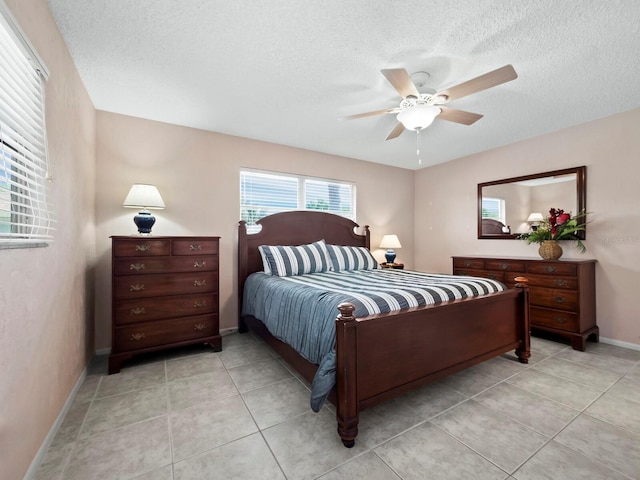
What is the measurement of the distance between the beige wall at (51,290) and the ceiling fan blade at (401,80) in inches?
71.9

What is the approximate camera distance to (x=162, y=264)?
2.56 m

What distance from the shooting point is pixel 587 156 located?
3129mm

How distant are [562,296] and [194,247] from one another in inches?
150

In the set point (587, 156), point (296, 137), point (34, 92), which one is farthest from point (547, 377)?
point (34, 92)

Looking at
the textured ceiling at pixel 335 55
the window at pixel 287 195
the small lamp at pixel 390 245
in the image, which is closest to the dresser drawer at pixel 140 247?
the window at pixel 287 195

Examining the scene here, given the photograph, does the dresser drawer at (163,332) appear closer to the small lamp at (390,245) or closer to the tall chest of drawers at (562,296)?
the small lamp at (390,245)

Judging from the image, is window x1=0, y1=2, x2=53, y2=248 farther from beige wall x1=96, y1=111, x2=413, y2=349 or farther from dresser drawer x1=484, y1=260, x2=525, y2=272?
dresser drawer x1=484, y1=260, x2=525, y2=272

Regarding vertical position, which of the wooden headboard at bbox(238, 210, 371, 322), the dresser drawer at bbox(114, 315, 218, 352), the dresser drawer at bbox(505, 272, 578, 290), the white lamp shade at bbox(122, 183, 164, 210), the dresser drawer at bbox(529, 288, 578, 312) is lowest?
the dresser drawer at bbox(114, 315, 218, 352)

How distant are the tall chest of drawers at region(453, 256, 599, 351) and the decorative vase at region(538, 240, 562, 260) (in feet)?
0.60

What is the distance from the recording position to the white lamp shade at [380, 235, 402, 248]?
4398 millimetres

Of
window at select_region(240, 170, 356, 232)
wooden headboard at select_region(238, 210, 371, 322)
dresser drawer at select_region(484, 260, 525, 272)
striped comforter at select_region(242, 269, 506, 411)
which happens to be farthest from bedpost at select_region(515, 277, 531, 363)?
window at select_region(240, 170, 356, 232)

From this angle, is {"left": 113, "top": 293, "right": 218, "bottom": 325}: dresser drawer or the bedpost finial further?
{"left": 113, "top": 293, "right": 218, "bottom": 325}: dresser drawer

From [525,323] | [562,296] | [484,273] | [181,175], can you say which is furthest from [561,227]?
[181,175]

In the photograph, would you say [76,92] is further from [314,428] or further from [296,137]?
[314,428]
